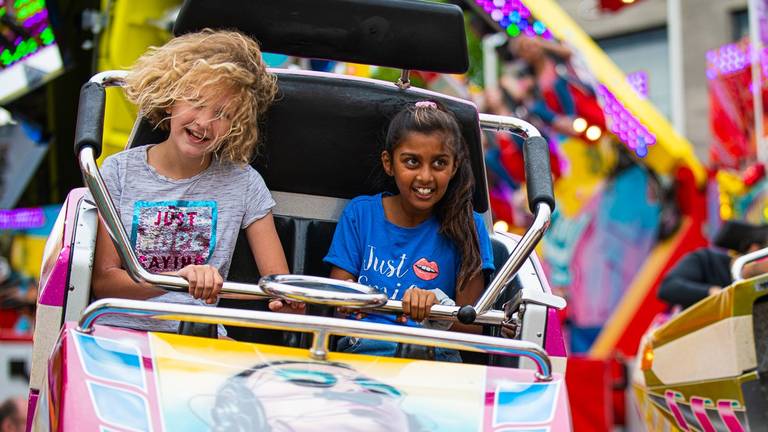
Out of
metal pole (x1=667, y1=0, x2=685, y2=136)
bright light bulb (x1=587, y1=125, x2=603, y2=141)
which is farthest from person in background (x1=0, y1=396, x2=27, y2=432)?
metal pole (x1=667, y1=0, x2=685, y2=136)

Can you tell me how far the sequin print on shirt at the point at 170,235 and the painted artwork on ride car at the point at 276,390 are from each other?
0.66 m

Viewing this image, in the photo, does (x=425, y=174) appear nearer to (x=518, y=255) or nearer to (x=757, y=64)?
(x=518, y=255)

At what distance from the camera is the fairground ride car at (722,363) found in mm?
3021

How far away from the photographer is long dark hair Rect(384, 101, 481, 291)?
9.69ft

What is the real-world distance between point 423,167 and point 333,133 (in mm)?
473

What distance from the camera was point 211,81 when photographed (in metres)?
2.66

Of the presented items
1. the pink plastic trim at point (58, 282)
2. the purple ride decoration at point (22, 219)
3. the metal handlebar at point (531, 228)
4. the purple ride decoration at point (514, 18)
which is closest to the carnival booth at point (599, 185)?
the purple ride decoration at point (514, 18)

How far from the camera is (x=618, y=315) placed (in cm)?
1092

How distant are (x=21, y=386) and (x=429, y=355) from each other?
429 centimetres

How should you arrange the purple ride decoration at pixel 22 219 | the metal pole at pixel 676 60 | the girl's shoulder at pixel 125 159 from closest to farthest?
1. the girl's shoulder at pixel 125 159
2. the purple ride decoration at pixel 22 219
3. the metal pole at pixel 676 60

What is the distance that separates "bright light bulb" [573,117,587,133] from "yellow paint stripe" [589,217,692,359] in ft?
4.76

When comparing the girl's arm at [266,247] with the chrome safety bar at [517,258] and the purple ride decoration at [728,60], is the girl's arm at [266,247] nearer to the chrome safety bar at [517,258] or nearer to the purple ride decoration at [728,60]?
the chrome safety bar at [517,258]

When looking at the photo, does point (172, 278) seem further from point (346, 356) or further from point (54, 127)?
point (54, 127)

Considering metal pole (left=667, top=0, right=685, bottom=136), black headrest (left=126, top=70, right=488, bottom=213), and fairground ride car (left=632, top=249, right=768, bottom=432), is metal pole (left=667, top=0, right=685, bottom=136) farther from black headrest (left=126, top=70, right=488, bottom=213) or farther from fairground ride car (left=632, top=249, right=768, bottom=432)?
black headrest (left=126, top=70, right=488, bottom=213)
